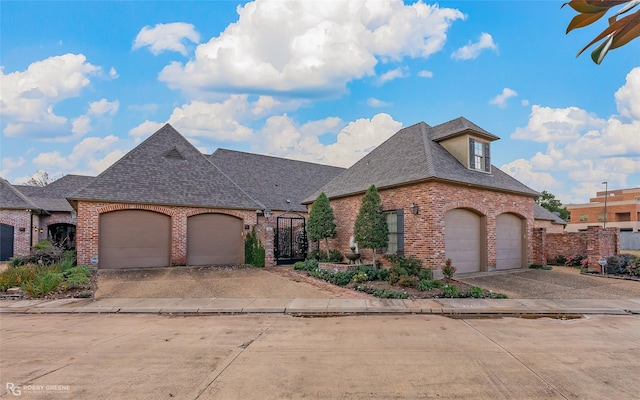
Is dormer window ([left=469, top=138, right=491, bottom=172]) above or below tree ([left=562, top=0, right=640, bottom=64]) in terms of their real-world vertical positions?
above

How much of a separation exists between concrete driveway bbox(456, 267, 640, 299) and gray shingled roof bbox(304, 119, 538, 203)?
3494mm

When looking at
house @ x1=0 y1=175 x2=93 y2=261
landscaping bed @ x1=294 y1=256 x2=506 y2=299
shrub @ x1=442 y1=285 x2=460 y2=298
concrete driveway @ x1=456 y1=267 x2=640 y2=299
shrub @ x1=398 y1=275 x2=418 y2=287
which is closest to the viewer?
shrub @ x1=442 y1=285 x2=460 y2=298

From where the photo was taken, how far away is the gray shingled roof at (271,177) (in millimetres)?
23797

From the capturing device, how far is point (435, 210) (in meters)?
12.4

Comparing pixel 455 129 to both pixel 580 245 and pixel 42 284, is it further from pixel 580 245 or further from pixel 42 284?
pixel 42 284

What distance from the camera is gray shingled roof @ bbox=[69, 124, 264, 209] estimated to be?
49.5ft

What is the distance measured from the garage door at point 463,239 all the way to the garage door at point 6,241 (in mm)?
22871

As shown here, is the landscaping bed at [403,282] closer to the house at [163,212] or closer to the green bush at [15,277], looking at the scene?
the house at [163,212]

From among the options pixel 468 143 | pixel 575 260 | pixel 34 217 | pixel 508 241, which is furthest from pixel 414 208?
pixel 34 217

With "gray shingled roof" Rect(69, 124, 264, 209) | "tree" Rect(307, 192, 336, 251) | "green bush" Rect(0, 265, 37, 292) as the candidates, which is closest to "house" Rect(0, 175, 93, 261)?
"gray shingled roof" Rect(69, 124, 264, 209)

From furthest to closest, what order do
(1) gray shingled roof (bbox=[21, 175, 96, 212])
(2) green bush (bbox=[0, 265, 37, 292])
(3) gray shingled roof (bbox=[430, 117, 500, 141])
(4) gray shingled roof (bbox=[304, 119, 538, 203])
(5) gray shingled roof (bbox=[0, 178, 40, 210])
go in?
(1) gray shingled roof (bbox=[21, 175, 96, 212]), (5) gray shingled roof (bbox=[0, 178, 40, 210]), (3) gray shingled roof (bbox=[430, 117, 500, 141]), (4) gray shingled roof (bbox=[304, 119, 538, 203]), (2) green bush (bbox=[0, 265, 37, 292])

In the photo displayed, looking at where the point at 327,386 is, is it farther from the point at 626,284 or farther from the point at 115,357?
the point at 626,284

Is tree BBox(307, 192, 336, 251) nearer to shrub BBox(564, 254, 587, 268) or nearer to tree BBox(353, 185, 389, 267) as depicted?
tree BBox(353, 185, 389, 267)

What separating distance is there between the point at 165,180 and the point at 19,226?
1045 centimetres
